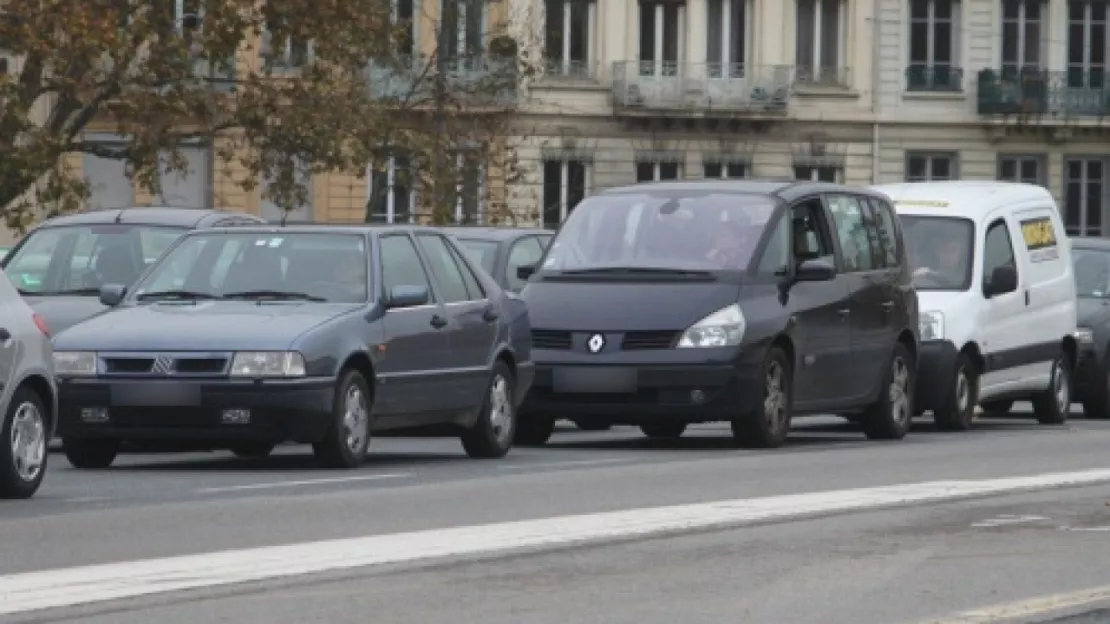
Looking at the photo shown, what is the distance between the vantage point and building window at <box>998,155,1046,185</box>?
249 ft

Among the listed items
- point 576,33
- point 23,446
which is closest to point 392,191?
point 576,33

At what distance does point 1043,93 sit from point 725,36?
8104 mm

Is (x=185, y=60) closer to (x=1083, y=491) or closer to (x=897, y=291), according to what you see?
(x=897, y=291)

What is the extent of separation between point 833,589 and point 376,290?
7754 millimetres

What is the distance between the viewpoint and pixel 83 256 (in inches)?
845

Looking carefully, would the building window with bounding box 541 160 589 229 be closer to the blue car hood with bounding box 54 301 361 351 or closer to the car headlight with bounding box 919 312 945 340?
the car headlight with bounding box 919 312 945 340

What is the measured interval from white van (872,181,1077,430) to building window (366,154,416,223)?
15.1m

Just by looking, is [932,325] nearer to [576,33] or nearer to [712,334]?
[712,334]

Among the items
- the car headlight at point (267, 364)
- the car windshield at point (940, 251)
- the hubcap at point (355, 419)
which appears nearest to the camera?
the car headlight at point (267, 364)

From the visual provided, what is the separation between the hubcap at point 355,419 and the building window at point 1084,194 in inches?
2356

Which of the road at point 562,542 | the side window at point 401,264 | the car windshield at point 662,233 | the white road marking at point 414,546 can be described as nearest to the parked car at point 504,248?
the car windshield at point 662,233

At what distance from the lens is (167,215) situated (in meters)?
22.4

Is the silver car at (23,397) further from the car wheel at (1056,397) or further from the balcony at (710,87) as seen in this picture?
the balcony at (710,87)

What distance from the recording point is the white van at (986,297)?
24.8m
